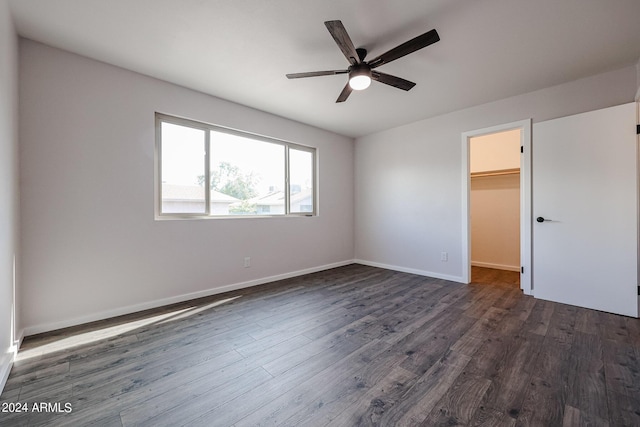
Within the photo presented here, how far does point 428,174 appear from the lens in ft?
13.4

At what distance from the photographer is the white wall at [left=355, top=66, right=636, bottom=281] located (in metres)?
2.92

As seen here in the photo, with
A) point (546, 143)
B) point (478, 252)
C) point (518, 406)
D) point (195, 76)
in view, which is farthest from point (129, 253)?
point (478, 252)

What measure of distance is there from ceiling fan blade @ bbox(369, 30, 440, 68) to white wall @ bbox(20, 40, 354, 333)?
218cm

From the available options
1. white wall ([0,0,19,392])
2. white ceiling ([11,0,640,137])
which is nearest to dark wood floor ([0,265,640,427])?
white wall ([0,0,19,392])

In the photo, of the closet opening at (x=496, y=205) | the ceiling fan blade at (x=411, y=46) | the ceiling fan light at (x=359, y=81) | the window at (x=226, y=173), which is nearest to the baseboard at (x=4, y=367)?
the window at (x=226, y=173)

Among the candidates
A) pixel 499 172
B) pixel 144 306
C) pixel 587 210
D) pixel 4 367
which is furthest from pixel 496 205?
pixel 4 367

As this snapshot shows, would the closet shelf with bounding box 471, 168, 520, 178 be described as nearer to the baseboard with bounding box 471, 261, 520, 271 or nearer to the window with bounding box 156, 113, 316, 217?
the baseboard with bounding box 471, 261, 520, 271

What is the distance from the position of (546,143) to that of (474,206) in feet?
6.83

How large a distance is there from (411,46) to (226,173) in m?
2.61

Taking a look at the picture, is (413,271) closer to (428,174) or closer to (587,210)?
(428,174)

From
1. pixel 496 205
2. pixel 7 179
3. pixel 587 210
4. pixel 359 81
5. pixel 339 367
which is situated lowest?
pixel 339 367

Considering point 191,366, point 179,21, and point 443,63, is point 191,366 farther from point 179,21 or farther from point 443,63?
point 443,63

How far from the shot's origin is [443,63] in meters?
2.54

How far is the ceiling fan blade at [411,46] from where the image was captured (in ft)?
5.81
